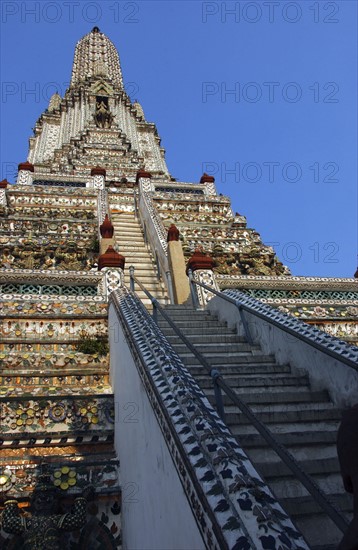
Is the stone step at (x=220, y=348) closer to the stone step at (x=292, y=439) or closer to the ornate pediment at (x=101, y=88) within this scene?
the stone step at (x=292, y=439)

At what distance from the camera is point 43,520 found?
420 cm

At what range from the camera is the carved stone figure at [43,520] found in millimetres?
4047

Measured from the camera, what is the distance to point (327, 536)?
323 cm

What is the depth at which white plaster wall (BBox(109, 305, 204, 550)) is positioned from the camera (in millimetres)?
2986

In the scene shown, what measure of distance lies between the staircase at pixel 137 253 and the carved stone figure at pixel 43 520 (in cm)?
583

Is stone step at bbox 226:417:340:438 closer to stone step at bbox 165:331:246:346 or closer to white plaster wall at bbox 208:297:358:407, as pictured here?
white plaster wall at bbox 208:297:358:407

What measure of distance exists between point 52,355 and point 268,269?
7.20 meters

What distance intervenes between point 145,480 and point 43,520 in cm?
104

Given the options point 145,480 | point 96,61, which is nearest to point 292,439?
point 145,480

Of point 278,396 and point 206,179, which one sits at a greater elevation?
point 206,179

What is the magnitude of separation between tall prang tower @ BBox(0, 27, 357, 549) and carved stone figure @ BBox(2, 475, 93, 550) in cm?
5

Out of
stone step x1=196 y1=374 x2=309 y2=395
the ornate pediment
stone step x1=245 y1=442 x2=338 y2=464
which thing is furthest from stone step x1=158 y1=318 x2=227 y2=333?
the ornate pediment

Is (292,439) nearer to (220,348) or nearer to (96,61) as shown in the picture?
(220,348)

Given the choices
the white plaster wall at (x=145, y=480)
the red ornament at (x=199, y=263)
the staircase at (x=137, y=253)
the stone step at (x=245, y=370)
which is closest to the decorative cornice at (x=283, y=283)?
the red ornament at (x=199, y=263)
